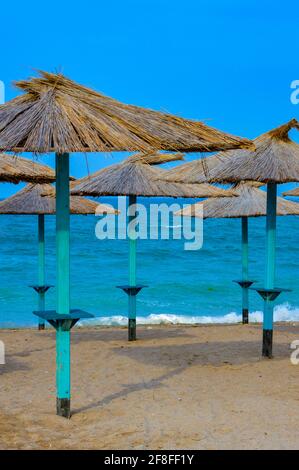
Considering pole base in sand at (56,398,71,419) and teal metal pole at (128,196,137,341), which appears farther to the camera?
teal metal pole at (128,196,137,341)

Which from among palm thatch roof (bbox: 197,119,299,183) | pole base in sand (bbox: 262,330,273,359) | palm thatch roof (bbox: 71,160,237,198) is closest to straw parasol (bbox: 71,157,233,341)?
palm thatch roof (bbox: 71,160,237,198)

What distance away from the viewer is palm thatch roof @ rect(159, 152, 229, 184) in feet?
26.5

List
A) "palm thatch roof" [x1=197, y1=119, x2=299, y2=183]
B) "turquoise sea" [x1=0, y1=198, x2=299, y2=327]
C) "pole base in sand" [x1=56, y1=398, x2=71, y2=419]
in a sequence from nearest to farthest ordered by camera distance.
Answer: "pole base in sand" [x1=56, y1=398, x2=71, y2=419] < "palm thatch roof" [x1=197, y1=119, x2=299, y2=183] < "turquoise sea" [x1=0, y1=198, x2=299, y2=327]

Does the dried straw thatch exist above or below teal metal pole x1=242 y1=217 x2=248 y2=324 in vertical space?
above

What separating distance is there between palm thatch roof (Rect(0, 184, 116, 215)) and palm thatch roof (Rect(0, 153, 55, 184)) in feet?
6.06

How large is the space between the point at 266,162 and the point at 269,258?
1.09 m

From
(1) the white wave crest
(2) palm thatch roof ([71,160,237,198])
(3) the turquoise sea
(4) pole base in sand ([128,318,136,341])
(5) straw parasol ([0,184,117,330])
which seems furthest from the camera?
(3) the turquoise sea

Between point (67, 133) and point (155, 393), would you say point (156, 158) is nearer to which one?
point (155, 393)

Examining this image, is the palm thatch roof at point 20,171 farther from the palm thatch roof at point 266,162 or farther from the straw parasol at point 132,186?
the palm thatch roof at point 266,162

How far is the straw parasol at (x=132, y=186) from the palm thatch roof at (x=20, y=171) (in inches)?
35.9

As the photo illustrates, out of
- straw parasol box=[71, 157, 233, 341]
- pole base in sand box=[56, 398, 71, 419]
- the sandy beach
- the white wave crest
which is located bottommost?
the white wave crest

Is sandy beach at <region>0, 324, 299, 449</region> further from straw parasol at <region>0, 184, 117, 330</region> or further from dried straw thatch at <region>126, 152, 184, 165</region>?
dried straw thatch at <region>126, 152, 184, 165</region>

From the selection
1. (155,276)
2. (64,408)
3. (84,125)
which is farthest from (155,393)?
(155,276)
